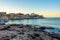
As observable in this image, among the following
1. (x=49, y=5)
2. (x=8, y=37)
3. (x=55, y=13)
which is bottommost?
(x=8, y=37)

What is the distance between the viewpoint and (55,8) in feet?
29.6

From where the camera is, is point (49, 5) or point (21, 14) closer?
point (49, 5)

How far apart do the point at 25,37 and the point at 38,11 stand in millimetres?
5972

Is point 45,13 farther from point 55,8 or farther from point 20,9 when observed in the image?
point 20,9

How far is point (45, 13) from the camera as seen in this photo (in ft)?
31.5

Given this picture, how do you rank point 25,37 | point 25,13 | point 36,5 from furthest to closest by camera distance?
point 25,13 < point 36,5 < point 25,37

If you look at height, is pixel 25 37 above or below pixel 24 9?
below

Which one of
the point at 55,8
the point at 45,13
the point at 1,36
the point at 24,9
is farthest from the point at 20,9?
the point at 1,36

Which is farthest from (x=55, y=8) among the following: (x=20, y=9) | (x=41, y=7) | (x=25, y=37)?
(x=25, y=37)

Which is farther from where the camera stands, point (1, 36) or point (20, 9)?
point (20, 9)

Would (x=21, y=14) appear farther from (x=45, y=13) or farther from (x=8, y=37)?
(x=8, y=37)

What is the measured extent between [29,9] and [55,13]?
6.73 ft

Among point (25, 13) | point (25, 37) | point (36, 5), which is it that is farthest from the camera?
point (25, 13)

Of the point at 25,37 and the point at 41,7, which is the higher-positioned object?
the point at 41,7
